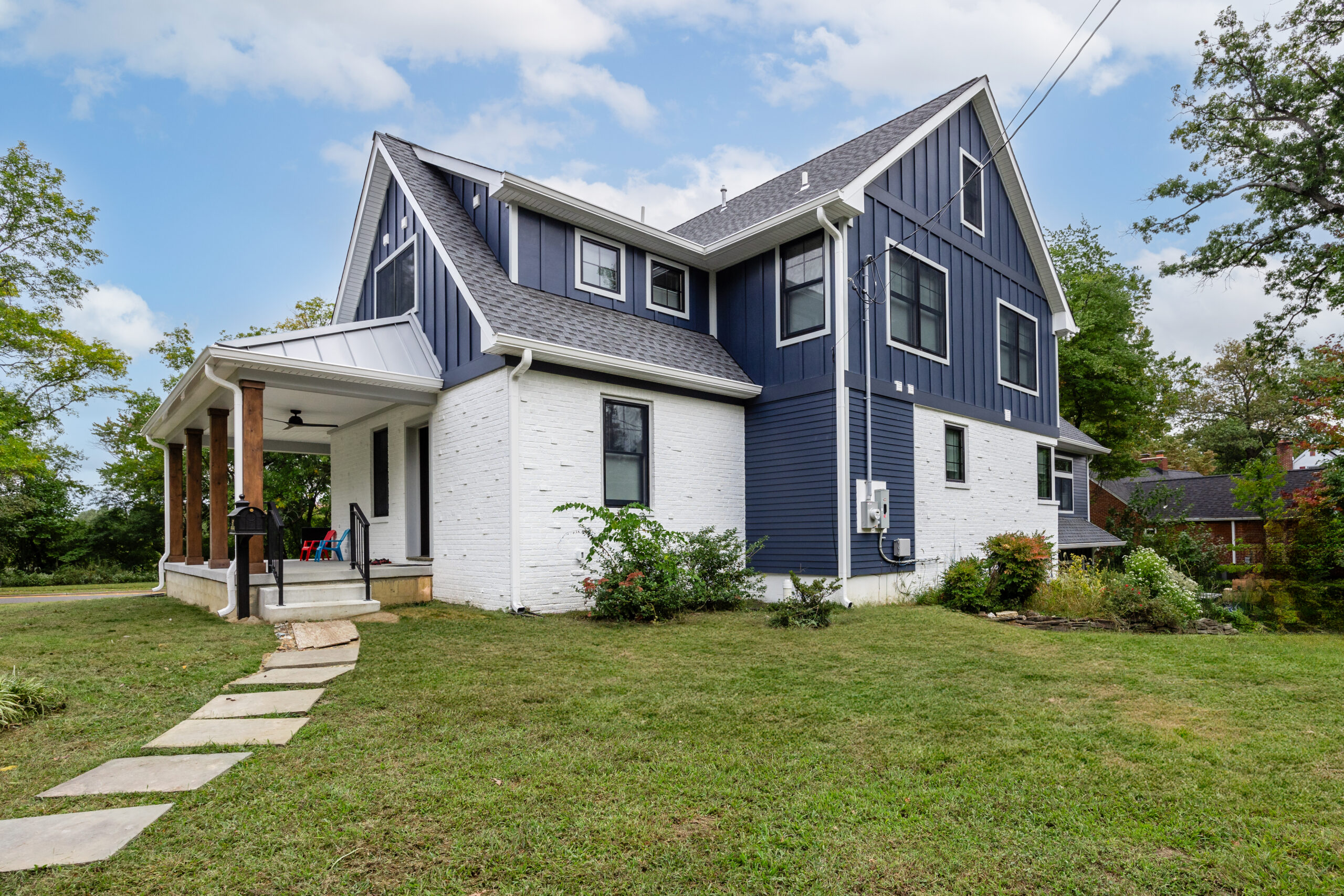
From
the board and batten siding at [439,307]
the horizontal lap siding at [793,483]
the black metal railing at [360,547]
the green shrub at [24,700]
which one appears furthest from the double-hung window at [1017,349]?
the green shrub at [24,700]

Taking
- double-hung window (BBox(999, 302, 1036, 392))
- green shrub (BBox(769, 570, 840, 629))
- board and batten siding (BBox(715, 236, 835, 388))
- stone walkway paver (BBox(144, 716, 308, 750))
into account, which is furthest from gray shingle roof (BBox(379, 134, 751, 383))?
double-hung window (BBox(999, 302, 1036, 392))

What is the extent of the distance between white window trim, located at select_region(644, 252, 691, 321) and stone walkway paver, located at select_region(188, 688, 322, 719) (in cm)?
761

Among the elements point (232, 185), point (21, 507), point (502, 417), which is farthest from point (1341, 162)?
point (21, 507)

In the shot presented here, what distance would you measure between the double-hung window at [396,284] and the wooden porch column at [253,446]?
3.29m

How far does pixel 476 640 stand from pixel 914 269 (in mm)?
8727

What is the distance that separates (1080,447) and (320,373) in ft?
56.3

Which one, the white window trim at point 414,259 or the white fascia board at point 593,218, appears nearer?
the white fascia board at point 593,218

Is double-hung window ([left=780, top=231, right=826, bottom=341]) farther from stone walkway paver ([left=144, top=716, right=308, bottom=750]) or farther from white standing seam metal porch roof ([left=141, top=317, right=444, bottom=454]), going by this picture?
stone walkway paver ([left=144, top=716, right=308, bottom=750])

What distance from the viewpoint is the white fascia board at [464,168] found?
9750 mm

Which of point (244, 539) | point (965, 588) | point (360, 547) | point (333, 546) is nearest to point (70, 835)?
point (244, 539)

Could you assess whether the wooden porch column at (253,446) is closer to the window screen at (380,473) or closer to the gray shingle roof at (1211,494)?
the window screen at (380,473)

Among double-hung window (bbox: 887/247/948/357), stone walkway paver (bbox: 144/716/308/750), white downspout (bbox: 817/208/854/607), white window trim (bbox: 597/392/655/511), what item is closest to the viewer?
stone walkway paver (bbox: 144/716/308/750)

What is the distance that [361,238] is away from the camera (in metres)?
12.8

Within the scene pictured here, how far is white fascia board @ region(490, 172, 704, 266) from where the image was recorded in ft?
31.1
